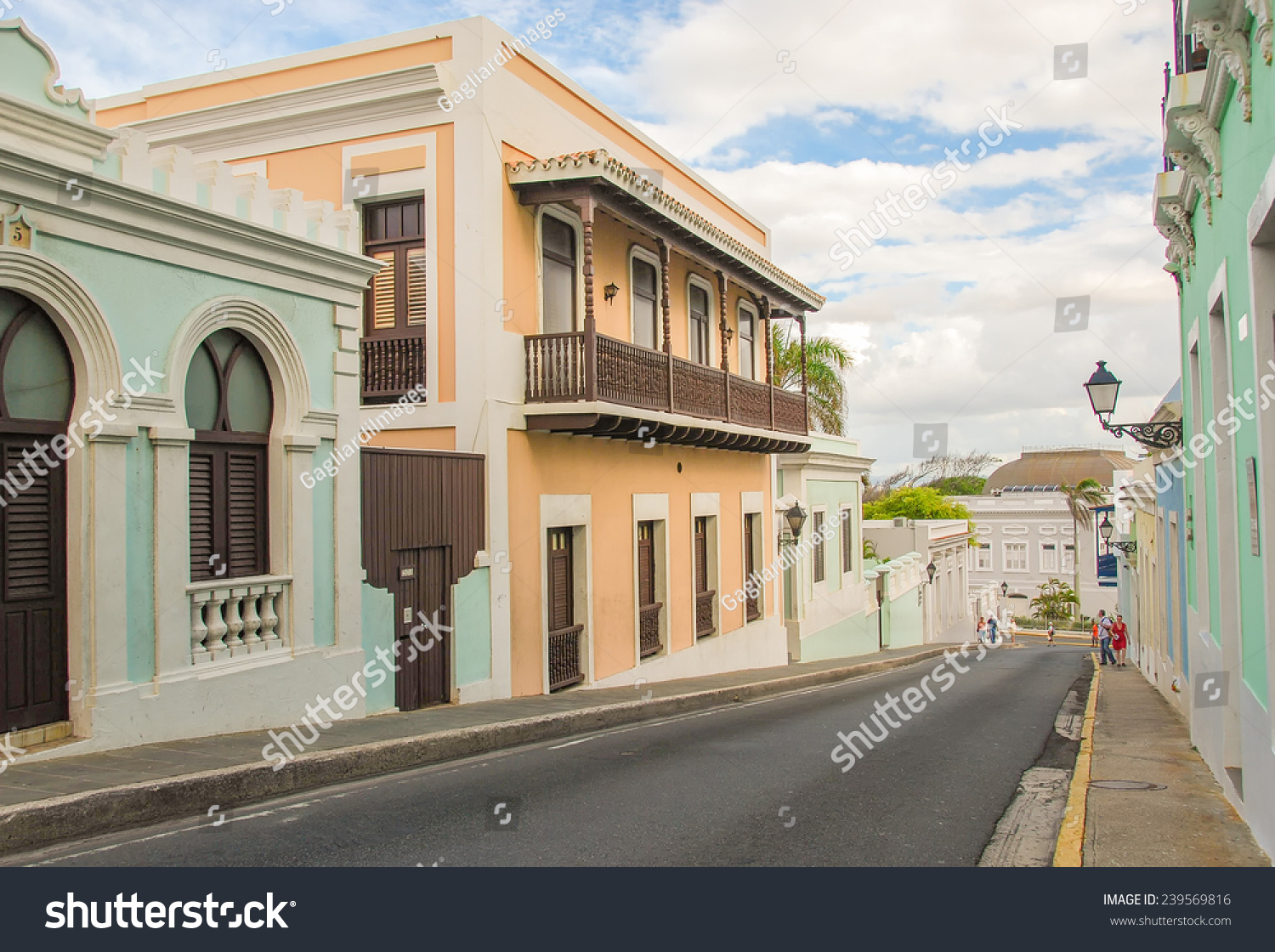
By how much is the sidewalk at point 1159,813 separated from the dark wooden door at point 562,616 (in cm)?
623

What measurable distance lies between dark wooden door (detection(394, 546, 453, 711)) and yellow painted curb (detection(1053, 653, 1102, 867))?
611 centimetres

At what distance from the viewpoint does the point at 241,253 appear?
8320mm

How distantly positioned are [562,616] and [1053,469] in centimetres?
7444

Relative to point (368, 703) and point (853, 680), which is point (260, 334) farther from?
point (853, 680)

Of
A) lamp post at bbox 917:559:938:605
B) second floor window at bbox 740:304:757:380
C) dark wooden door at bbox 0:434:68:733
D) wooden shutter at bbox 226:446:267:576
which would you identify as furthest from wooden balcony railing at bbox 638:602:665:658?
lamp post at bbox 917:559:938:605

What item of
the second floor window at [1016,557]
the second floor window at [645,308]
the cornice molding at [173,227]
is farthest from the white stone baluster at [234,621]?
the second floor window at [1016,557]

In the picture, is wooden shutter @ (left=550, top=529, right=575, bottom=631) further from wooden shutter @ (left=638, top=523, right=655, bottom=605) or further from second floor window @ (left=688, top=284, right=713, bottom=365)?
second floor window @ (left=688, top=284, right=713, bottom=365)

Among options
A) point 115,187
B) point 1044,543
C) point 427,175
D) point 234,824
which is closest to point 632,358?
point 427,175

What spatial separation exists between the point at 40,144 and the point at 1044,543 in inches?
2578

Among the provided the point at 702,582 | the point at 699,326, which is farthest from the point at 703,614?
the point at 699,326

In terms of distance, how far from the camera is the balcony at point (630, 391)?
41.4ft

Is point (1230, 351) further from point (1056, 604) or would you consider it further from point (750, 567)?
point (1056, 604)

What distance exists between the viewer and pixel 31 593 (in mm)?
6809

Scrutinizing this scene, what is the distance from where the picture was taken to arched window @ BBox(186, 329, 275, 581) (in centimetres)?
813
